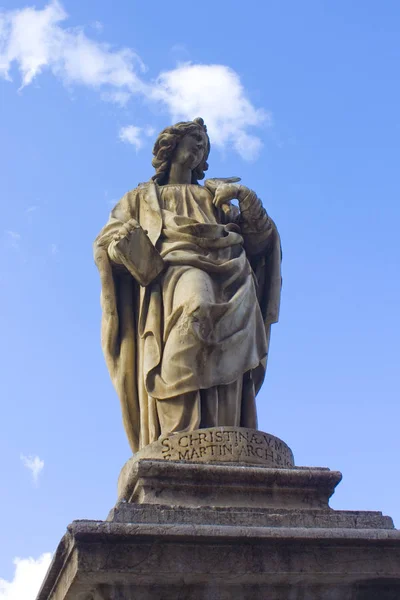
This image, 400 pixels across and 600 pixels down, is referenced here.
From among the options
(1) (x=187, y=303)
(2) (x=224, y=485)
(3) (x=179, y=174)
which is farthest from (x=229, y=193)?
(2) (x=224, y=485)

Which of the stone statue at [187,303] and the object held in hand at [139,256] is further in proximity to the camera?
the object held in hand at [139,256]

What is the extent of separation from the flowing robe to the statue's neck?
0.48 m

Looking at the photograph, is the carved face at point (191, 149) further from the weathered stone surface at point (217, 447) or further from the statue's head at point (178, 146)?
the weathered stone surface at point (217, 447)

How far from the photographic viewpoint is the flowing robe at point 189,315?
6.83 metres

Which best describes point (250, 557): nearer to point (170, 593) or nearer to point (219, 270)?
point (170, 593)

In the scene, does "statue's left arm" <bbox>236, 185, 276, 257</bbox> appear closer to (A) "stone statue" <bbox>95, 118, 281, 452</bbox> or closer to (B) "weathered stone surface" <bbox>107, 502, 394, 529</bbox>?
(A) "stone statue" <bbox>95, 118, 281, 452</bbox>

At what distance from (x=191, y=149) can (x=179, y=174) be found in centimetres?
27

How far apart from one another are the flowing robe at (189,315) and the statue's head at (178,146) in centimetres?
61

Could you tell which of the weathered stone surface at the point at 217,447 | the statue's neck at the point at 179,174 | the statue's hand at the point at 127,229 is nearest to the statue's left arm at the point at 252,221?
the statue's neck at the point at 179,174

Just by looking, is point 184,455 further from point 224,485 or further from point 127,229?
point 127,229

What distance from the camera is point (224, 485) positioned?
599cm

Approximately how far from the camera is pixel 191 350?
680 cm

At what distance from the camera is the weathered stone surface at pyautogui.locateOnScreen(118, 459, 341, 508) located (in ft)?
19.3

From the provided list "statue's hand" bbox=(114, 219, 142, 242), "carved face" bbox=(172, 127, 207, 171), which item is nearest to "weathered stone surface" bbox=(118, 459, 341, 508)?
"statue's hand" bbox=(114, 219, 142, 242)
